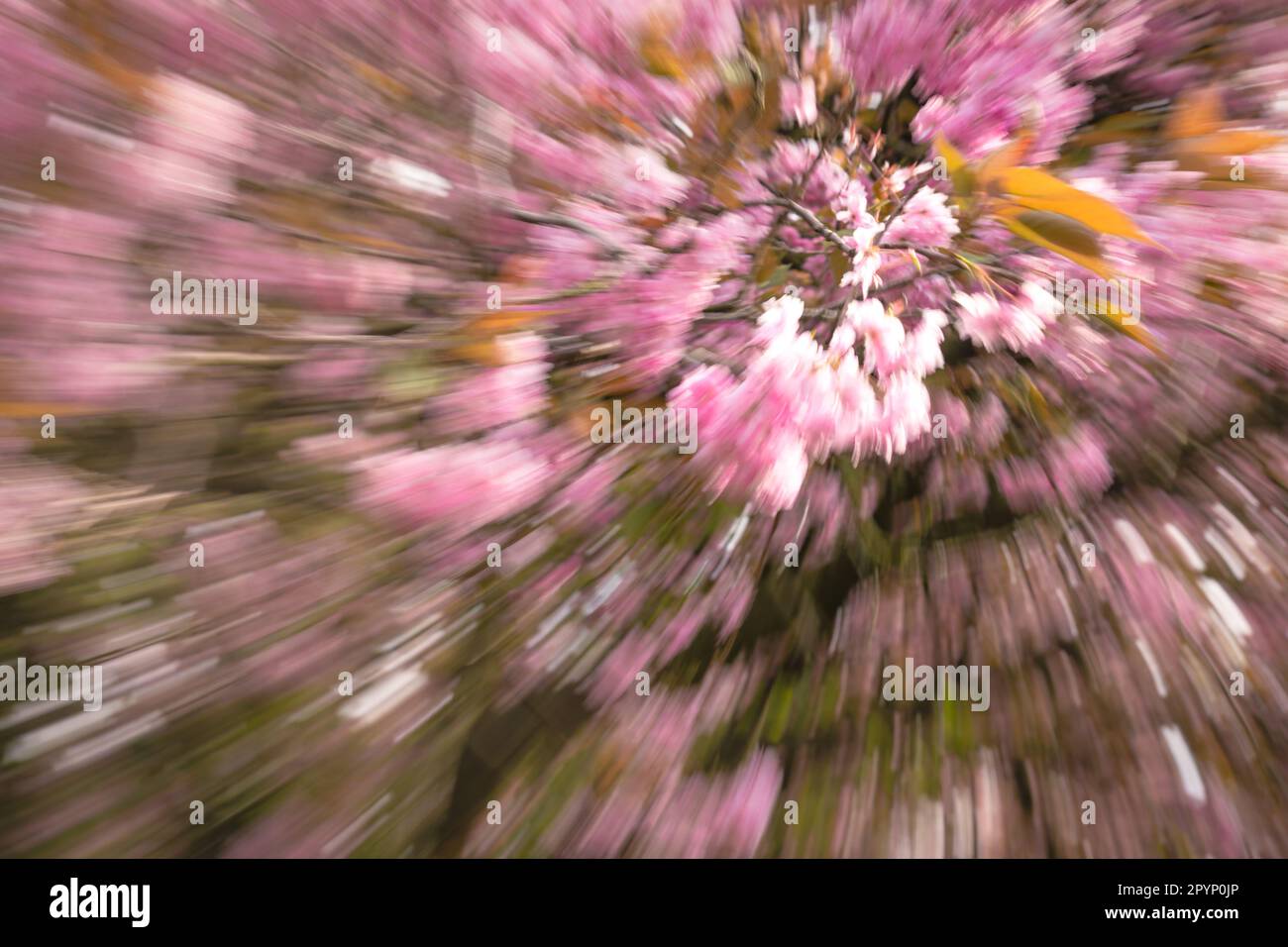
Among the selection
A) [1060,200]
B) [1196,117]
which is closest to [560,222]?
[1060,200]

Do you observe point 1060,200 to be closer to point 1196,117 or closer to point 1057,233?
point 1057,233

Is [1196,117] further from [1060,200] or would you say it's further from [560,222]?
[560,222]

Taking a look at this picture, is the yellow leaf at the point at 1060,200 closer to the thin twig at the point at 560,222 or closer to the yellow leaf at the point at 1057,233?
the yellow leaf at the point at 1057,233

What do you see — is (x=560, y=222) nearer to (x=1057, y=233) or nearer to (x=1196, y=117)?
(x=1057, y=233)

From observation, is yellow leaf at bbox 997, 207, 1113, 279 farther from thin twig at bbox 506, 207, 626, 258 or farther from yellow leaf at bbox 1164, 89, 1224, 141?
thin twig at bbox 506, 207, 626, 258

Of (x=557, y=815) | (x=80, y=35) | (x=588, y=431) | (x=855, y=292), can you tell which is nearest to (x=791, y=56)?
(x=855, y=292)

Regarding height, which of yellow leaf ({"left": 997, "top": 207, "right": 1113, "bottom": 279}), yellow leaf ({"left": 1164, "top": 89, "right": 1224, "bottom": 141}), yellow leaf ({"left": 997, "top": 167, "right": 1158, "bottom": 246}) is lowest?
yellow leaf ({"left": 997, "top": 207, "right": 1113, "bottom": 279})

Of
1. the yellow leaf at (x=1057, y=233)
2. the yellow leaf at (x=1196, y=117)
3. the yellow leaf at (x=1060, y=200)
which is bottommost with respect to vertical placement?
the yellow leaf at (x=1057, y=233)

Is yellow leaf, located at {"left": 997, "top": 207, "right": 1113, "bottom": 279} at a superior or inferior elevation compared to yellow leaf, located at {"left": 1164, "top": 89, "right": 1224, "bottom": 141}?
inferior

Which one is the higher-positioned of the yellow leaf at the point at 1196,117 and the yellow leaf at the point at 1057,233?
the yellow leaf at the point at 1196,117

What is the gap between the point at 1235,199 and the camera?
1.60ft

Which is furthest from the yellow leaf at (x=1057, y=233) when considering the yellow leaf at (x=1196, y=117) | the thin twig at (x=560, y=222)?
the thin twig at (x=560, y=222)

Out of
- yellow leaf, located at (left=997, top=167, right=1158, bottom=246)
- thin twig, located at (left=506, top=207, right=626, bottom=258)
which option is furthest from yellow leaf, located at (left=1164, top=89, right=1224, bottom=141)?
thin twig, located at (left=506, top=207, right=626, bottom=258)

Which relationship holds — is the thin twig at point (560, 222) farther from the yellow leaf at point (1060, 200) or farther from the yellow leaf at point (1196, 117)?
the yellow leaf at point (1196, 117)
